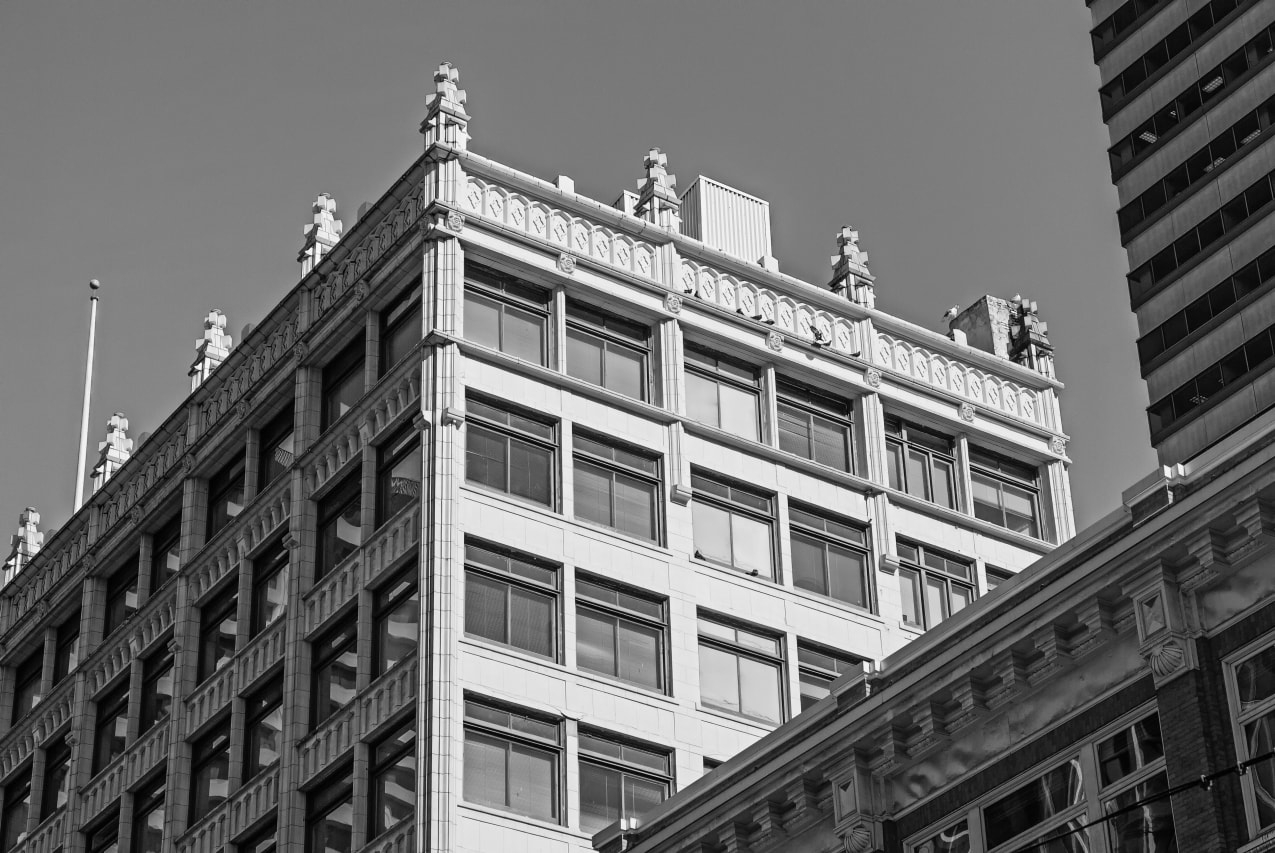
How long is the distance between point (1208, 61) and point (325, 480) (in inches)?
2598

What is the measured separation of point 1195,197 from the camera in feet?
372

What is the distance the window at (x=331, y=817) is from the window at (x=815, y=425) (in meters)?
14.2

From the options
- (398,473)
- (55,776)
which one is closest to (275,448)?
(398,473)

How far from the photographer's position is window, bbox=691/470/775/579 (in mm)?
58938

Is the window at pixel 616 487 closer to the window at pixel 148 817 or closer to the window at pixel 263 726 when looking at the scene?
the window at pixel 263 726

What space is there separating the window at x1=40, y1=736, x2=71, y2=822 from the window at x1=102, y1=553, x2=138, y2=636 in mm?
3369

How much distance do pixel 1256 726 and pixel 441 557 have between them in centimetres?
2480

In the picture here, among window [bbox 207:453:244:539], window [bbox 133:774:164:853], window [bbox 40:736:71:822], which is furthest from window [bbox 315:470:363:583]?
window [bbox 40:736:71:822]

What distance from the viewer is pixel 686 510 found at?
58.6 metres

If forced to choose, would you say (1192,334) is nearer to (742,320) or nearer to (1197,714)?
(742,320)

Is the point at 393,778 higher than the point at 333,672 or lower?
lower

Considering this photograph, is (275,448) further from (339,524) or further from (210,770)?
(210,770)

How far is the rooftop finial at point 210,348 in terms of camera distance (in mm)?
68438

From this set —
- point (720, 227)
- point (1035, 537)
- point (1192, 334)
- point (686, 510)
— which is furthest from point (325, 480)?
point (1192, 334)
